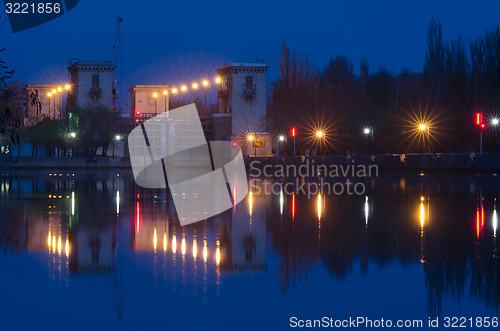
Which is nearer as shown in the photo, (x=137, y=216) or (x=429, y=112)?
(x=137, y=216)

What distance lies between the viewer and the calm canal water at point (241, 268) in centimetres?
728

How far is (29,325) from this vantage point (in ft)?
22.2

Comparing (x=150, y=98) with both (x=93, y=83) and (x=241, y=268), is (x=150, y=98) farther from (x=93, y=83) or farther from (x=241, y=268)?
(x=241, y=268)

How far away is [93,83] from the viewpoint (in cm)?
10225

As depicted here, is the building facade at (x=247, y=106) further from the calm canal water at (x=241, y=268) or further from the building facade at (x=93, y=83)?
the calm canal water at (x=241, y=268)

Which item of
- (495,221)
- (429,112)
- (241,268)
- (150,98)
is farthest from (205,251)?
(150,98)

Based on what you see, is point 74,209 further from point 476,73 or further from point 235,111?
point 235,111

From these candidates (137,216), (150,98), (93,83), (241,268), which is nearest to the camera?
(241,268)

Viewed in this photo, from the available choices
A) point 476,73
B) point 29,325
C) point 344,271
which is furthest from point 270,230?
point 476,73

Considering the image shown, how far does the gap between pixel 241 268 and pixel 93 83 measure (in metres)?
96.5

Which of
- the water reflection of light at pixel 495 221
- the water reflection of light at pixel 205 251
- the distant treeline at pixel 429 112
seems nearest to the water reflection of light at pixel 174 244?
the water reflection of light at pixel 205 251

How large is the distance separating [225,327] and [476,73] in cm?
7255

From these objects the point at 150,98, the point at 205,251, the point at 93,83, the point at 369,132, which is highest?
the point at 93,83

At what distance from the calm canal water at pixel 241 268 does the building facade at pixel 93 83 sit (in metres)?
85.8
